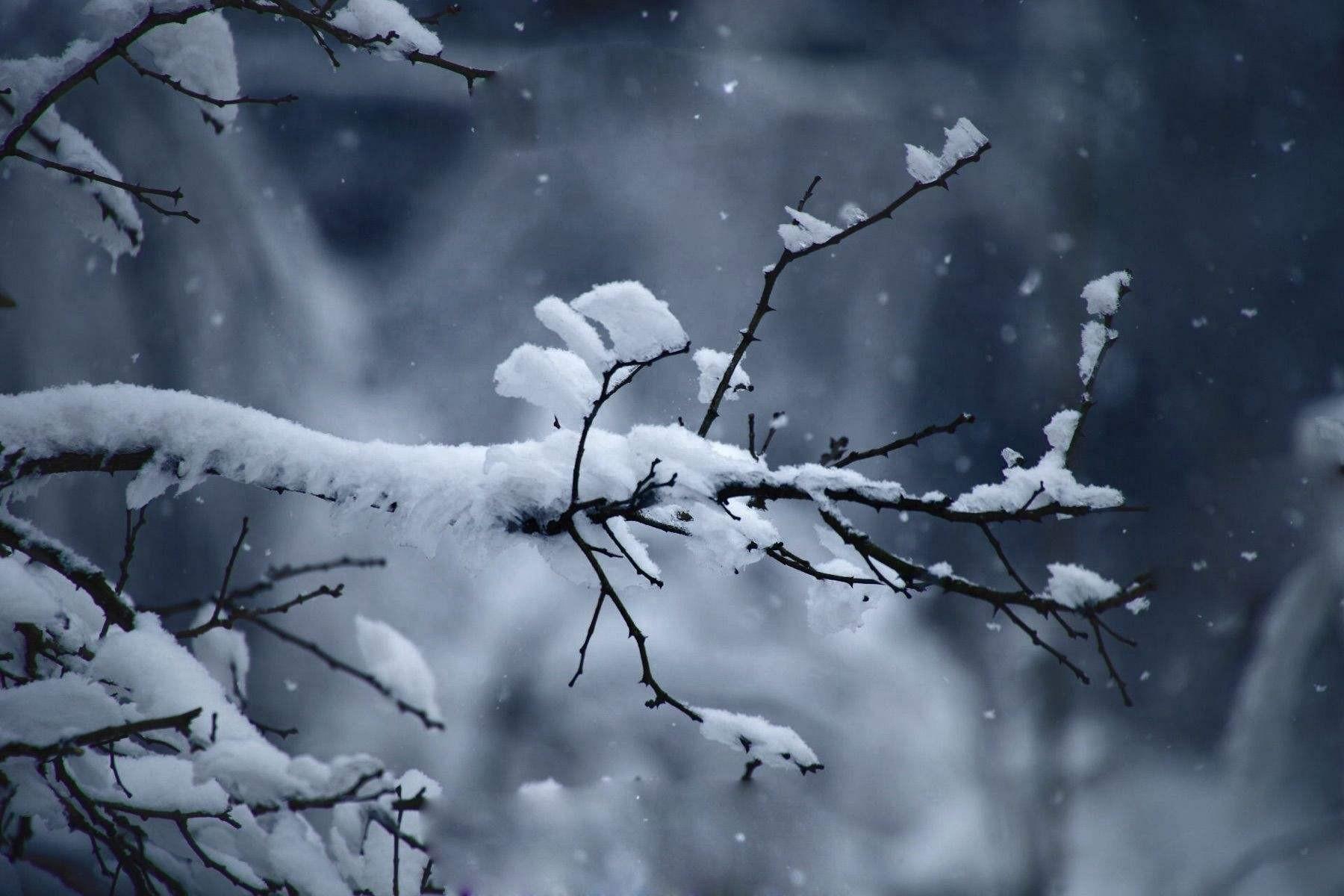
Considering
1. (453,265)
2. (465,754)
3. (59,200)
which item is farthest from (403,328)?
(59,200)

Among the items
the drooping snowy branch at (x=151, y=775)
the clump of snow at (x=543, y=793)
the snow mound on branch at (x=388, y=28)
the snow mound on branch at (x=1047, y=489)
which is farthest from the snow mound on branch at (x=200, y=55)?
the clump of snow at (x=543, y=793)

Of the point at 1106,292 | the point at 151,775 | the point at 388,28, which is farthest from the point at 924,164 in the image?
the point at 151,775

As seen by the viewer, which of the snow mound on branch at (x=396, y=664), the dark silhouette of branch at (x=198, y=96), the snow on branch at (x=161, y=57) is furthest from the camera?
the snow mound on branch at (x=396, y=664)

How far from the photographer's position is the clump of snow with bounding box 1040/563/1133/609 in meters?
1.29

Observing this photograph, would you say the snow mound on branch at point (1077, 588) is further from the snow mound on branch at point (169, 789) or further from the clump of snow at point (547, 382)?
the snow mound on branch at point (169, 789)

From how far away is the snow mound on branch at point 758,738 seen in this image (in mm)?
1382

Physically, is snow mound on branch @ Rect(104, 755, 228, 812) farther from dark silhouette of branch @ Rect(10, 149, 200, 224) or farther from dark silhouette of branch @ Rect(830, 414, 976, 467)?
dark silhouette of branch @ Rect(830, 414, 976, 467)

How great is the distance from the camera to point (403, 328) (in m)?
10.2

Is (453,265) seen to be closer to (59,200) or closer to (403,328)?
(403,328)

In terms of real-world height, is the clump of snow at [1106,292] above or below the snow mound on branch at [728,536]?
above

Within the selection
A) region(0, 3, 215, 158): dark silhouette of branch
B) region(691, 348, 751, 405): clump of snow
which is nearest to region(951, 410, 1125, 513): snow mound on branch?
region(691, 348, 751, 405): clump of snow

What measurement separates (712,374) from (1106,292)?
2.60 feet

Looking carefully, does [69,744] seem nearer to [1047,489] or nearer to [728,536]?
[728,536]

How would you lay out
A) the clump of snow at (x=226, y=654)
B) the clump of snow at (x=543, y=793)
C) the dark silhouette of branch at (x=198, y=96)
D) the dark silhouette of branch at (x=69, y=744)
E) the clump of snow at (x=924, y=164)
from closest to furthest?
the dark silhouette of branch at (x=69, y=744) → the clump of snow at (x=924, y=164) → the dark silhouette of branch at (x=198, y=96) → the clump of snow at (x=226, y=654) → the clump of snow at (x=543, y=793)
